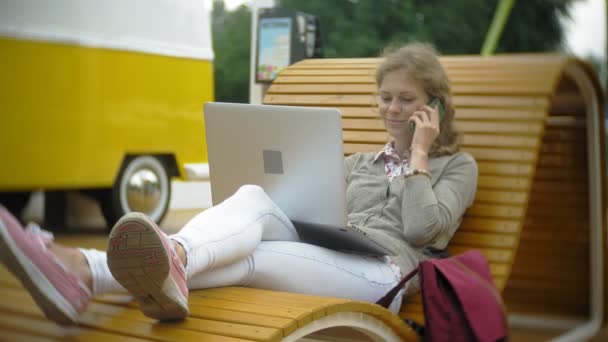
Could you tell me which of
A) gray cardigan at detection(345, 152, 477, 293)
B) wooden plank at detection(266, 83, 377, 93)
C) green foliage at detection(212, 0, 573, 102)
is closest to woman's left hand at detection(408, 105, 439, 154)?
gray cardigan at detection(345, 152, 477, 293)

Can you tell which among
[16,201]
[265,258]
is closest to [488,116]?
[265,258]

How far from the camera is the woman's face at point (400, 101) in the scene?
2664mm

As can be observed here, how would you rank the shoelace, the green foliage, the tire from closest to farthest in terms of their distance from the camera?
the shoelace, the tire, the green foliage

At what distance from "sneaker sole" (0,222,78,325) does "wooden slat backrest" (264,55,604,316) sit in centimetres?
105

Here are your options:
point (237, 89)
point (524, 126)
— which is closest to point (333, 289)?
point (524, 126)

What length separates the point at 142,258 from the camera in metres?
1.78

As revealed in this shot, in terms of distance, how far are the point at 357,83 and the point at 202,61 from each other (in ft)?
9.63

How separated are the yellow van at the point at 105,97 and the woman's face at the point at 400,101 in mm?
2651

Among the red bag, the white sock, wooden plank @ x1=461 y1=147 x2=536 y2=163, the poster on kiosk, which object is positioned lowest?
the red bag

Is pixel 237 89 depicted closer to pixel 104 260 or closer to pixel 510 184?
pixel 510 184

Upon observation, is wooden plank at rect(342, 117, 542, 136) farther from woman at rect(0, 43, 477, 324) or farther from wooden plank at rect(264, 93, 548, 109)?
woman at rect(0, 43, 477, 324)

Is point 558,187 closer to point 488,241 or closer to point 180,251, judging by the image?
point 488,241

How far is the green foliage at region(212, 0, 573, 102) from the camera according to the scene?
14.2 metres

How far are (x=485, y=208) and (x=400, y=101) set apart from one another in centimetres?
49
